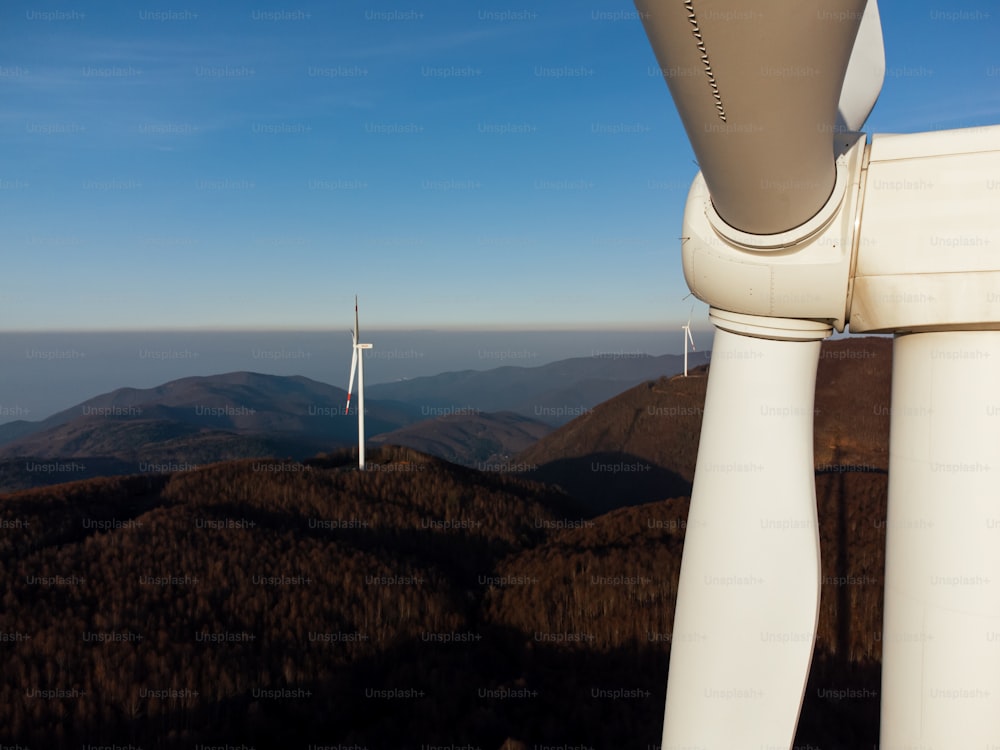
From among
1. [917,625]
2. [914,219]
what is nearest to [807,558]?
[917,625]

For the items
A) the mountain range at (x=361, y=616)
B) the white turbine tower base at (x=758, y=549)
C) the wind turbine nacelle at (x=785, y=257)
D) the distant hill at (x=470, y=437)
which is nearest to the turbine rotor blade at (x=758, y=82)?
the wind turbine nacelle at (x=785, y=257)

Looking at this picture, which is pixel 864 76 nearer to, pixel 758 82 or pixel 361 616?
pixel 758 82

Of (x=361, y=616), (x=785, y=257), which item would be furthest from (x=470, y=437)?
(x=785, y=257)

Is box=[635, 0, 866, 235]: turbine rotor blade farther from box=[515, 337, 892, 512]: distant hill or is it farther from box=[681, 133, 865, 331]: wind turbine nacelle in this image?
box=[515, 337, 892, 512]: distant hill

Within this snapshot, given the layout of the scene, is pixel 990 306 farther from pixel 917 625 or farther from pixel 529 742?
pixel 529 742

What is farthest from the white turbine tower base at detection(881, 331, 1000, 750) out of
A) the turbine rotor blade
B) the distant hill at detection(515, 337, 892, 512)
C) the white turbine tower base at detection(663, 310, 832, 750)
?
the distant hill at detection(515, 337, 892, 512)
